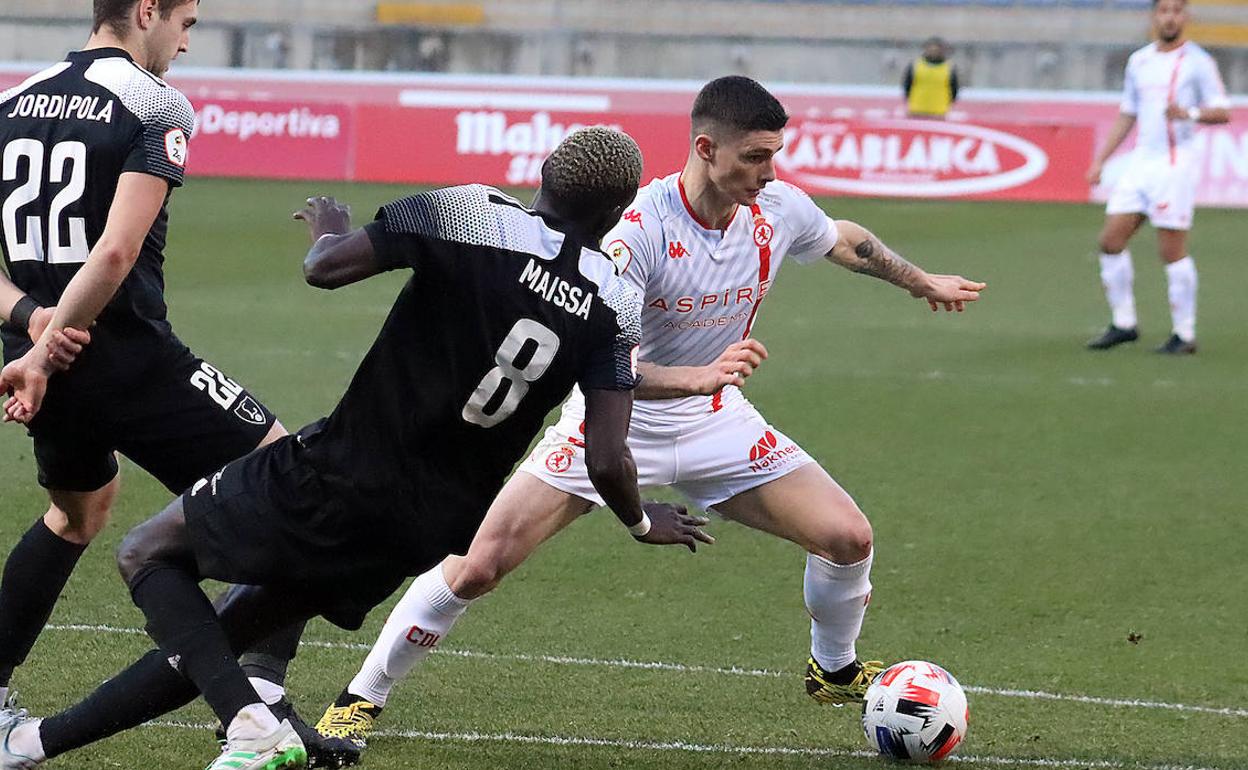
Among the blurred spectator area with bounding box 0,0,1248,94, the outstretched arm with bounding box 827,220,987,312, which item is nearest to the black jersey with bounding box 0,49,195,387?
the outstretched arm with bounding box 827,220,987,312

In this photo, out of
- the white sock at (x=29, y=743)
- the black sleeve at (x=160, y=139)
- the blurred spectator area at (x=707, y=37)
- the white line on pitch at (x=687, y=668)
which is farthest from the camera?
the blurred spectator area at (x=707, y=37)

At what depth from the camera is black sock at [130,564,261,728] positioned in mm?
4148

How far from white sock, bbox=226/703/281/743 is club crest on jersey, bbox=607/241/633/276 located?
1.78 m

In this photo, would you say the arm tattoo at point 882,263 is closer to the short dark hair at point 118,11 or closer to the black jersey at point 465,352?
the black jersey at point 465,352

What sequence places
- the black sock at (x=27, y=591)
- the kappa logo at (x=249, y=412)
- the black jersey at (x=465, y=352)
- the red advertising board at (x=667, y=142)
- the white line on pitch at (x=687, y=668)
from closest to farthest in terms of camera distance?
1. the black jersey at (x=465, y=352)
2. the kappa logo at (x=249, y=412)
3. the black sock at (x=27, y=591)
4. the white line on pitch at (x=687, y=668)
5. the red advertising board at (x=667, y=142)

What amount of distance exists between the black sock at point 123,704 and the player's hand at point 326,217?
106 cm

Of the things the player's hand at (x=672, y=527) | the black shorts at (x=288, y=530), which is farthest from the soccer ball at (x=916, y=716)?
the black shorts at (x=288, y=530)

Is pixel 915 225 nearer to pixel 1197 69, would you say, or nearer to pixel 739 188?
pixel 1197 69

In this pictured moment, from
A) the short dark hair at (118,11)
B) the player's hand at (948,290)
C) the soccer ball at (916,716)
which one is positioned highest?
the short dark hair at (118,11)

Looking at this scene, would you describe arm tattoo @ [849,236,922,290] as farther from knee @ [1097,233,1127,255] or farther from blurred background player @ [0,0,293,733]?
knee @ [1097,233,1127,255]

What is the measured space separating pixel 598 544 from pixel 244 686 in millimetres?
3515

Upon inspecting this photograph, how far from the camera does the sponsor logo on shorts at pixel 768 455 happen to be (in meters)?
5.52

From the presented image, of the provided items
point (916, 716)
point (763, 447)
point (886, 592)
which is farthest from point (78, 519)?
point (886, 592)

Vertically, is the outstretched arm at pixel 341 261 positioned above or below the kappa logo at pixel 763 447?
above
